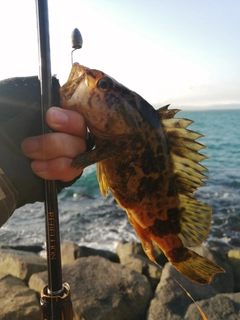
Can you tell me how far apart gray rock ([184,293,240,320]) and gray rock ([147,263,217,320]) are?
0.61 feet

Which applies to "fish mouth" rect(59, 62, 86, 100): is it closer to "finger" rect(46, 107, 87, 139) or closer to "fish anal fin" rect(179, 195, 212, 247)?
"finger" rect(46, 107, 87, 139)

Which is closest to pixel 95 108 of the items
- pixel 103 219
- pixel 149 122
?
pixel 149 122

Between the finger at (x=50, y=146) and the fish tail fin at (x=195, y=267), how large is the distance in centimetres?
113

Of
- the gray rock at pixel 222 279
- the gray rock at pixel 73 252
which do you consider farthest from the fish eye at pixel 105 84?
the gray rock at pixel 73 252

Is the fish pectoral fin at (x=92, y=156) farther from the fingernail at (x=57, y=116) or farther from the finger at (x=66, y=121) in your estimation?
the fingernail at (x=57, y=116)

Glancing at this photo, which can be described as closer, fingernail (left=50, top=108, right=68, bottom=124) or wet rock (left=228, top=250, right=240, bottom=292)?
fingernail (left=50, top=108, right=68, bottom=124)

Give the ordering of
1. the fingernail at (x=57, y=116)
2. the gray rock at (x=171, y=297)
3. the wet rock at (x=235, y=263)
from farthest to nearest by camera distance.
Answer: the wet rock at (x=235, y=263) < the gray rock at (x=171, y=297) < the fingernail at (x=57, y=116)

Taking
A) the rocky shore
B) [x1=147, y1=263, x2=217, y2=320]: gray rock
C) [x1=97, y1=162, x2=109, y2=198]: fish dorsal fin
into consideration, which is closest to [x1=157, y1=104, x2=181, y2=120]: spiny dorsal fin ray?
[x1=97, y1=162, x2=109, y2=198]: fish dorsal fin

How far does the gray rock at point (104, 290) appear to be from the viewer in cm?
496

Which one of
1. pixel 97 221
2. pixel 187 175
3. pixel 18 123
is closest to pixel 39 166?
pixel 18 123

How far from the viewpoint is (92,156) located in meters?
1.95

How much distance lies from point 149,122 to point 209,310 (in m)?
3.88

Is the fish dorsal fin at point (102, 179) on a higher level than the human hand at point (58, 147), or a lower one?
lower

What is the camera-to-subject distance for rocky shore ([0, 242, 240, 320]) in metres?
4.95
